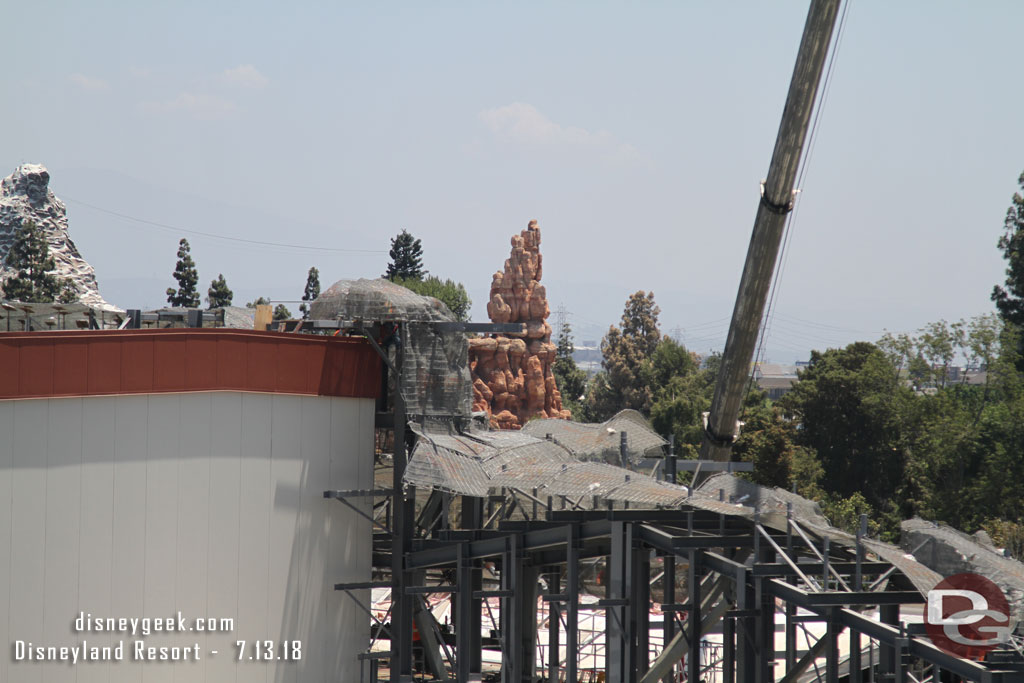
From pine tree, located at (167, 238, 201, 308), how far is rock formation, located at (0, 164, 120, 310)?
8.19m

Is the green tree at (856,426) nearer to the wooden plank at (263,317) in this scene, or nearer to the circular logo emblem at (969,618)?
the wooden plank at (263,317)

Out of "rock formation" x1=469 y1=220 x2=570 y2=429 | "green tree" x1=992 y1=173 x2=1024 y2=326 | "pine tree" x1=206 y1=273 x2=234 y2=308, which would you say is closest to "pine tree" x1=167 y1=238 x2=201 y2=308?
"pine tree" x1=206 y1=273 x2=234 y2=308

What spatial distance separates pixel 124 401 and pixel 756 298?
44.4 ft

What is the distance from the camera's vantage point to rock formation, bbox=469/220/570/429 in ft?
261

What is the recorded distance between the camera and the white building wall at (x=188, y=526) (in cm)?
2436

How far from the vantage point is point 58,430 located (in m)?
24.6

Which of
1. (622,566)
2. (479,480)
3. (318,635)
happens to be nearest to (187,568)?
(318,635)

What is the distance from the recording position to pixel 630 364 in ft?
365

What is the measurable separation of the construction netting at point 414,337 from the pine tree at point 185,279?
76995 mm

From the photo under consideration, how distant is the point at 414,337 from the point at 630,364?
84.7 metres

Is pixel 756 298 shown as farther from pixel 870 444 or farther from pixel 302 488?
pixel 870 444

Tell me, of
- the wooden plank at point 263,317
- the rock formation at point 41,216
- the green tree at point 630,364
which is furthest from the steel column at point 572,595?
the rock formation at point 41,216

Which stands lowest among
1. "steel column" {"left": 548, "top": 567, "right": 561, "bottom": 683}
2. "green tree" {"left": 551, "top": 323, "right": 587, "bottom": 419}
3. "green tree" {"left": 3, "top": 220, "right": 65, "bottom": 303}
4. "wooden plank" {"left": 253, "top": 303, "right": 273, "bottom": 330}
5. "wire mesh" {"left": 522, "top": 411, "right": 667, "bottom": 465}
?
"green tree" {"left": 551, "top": 323, "right": 587, "bottom": 419}

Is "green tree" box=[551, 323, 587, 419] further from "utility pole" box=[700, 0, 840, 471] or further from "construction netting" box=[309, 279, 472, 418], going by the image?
"utility pole" box=[700, 0, 840, 471]
